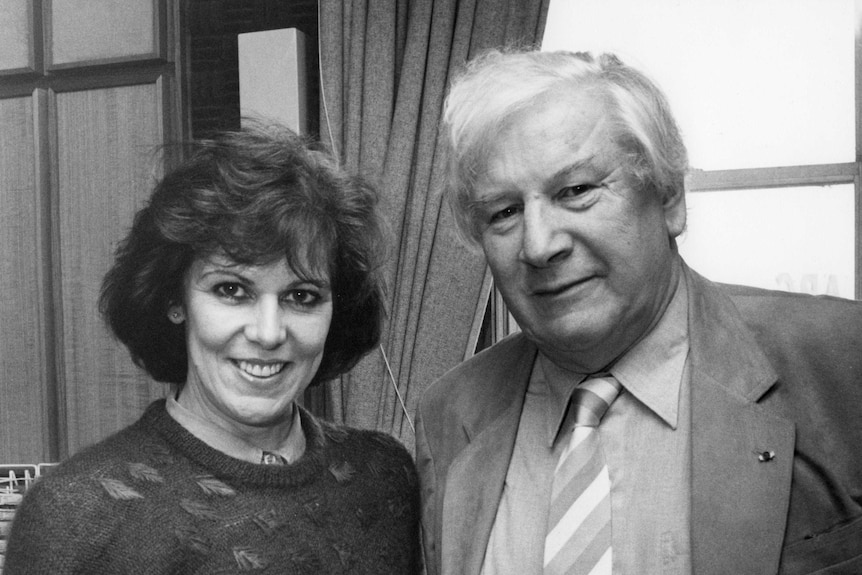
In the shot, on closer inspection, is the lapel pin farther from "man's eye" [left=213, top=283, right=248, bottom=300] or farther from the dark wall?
the dark wall

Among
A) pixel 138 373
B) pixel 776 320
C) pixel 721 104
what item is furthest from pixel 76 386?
pixel 776 320

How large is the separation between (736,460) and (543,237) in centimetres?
48

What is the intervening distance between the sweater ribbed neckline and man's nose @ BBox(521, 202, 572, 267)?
22.6 inches

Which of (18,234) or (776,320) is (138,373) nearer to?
(18,234)

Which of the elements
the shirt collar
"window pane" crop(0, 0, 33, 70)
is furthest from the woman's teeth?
"window pane" crop(0, 0, 33, 70)

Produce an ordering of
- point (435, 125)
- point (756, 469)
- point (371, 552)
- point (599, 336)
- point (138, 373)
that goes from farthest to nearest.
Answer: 1. point (138, 373)
2. point (435, 125)
3. point (371, 552)
4. point (599, 336)
5. point (756, 469)

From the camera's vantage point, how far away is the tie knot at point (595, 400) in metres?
1.71

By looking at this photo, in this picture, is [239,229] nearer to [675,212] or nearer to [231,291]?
[231,291]

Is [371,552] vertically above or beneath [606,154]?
beneath

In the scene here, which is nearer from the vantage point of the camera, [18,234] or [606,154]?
[606,154]

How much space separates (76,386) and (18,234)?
26.8 inches

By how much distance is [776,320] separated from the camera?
166cm

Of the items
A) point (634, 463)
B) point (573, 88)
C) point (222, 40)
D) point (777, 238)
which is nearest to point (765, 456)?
point (634, 463)

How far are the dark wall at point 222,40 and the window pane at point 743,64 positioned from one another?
0.98 metres
